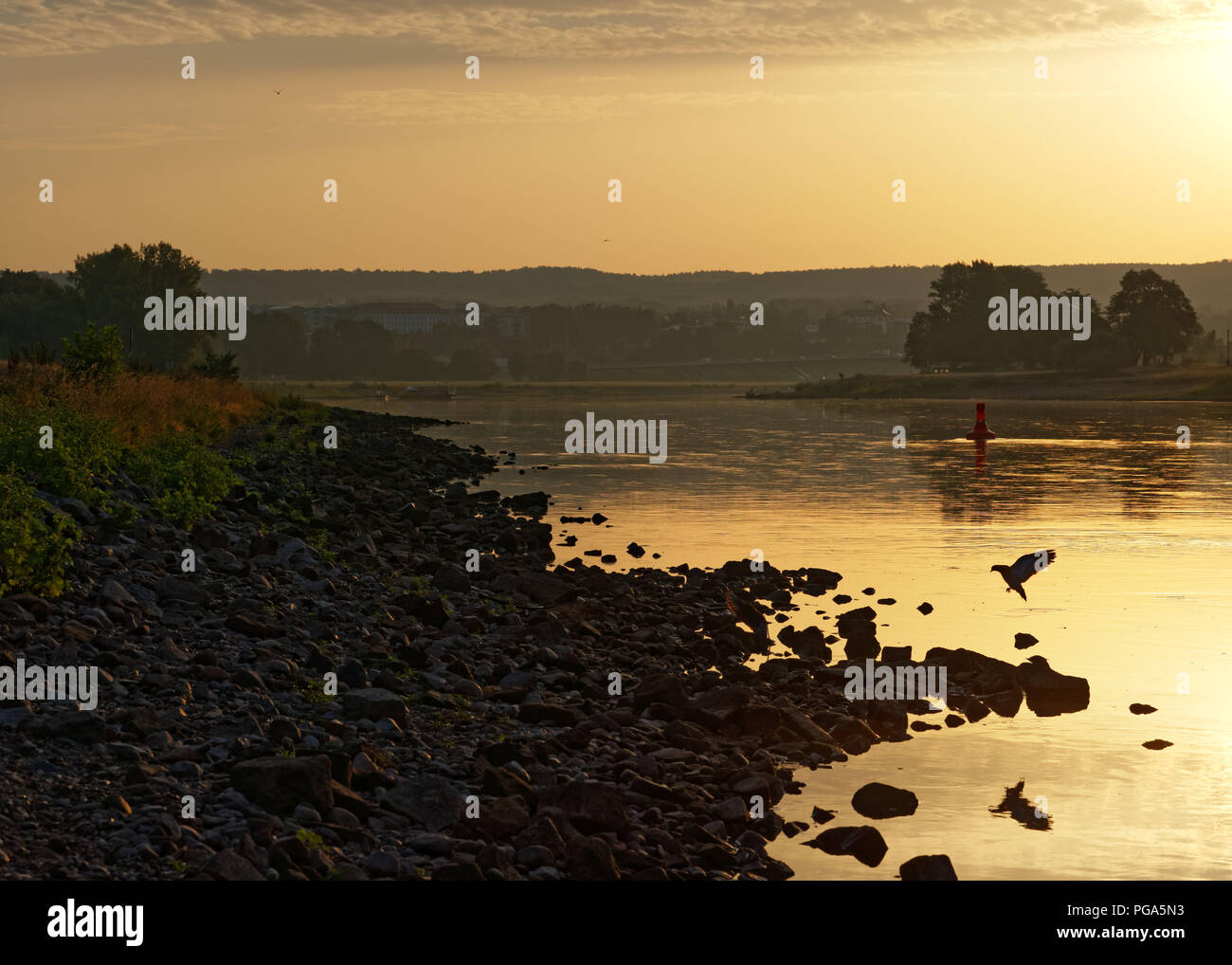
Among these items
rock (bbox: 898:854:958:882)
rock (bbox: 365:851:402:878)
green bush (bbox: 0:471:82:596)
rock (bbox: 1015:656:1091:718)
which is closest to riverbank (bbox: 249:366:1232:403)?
green bush (bbox: 0:471:82:596)

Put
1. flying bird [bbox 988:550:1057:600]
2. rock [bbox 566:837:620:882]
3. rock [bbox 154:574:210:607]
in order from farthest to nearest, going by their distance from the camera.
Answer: flying bird [bbox 988:550:1057:600] → rock [bbox 154:574:210:607] → rock [bbox 566:837:620:882]

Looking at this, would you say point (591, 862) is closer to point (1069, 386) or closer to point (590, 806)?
point (590, 806)

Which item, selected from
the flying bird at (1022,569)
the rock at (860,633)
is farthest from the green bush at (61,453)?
the flying bird at (1022,569)

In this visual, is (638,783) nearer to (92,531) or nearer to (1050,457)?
(92,531)

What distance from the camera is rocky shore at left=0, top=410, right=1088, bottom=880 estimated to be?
10.3m

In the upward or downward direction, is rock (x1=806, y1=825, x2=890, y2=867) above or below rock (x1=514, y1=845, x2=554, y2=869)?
below

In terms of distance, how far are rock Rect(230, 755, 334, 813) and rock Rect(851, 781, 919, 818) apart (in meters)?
4.98

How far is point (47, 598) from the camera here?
606 inches

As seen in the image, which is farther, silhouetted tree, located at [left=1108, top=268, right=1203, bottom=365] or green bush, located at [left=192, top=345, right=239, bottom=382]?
silhouetted tree, located at [left=1108, top=268, right=1203, bottom=365]

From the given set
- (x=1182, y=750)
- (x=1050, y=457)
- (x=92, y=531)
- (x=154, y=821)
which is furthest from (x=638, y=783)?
(x=1050, y=457)

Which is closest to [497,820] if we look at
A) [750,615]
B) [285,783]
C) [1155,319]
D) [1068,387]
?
[285,783]

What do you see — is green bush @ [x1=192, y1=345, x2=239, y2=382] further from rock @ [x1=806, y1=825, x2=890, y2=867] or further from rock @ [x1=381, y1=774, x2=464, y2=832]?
rock @ [x1=806, y1=825, x2=890, y2=867]

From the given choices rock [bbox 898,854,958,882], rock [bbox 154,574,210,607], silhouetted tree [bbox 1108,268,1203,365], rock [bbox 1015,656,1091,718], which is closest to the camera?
rock [bbox 898,854,958,882]

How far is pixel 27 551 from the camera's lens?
15.3 m
